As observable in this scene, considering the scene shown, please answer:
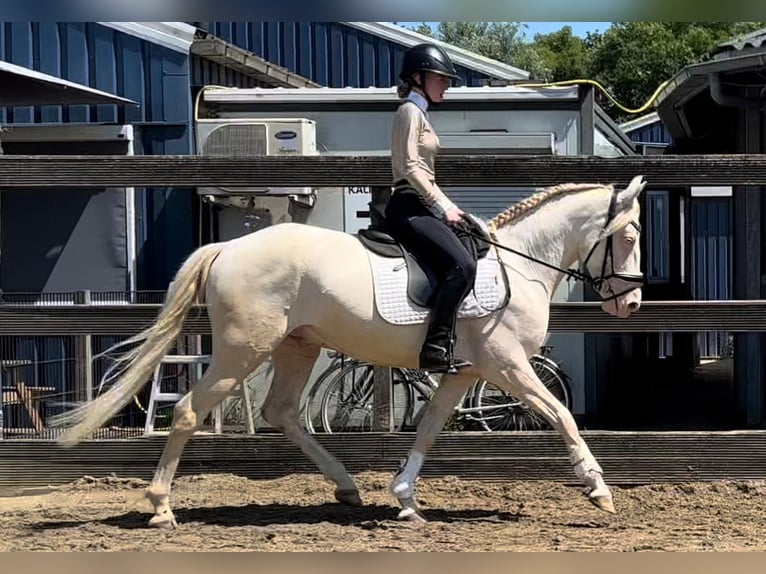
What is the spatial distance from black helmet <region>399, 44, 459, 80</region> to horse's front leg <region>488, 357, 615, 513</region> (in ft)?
5.03

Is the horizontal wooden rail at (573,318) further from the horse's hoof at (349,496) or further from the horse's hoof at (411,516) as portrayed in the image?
the horse's hoof at (411,516)

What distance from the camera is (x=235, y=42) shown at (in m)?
17.4

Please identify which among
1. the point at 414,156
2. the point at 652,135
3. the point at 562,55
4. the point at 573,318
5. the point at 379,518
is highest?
the point at 562,55

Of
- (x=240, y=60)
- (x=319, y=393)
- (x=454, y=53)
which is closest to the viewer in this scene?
(x=319, y=393)

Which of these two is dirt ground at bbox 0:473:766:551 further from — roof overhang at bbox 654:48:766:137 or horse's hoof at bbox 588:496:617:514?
roof overhang at bbox 654:48:766:137

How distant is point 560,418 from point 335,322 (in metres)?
1.25

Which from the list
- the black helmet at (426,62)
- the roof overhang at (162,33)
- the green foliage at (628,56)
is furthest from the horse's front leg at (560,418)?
the green foliage at (628,56)

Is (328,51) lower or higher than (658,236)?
higher

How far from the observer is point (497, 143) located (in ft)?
31.0

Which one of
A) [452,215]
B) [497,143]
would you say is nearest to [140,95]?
[497,143]

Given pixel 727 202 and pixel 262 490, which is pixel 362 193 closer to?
pixel 262 490

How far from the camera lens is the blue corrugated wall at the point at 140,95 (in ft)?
34.4

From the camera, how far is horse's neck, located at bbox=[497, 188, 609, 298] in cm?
583

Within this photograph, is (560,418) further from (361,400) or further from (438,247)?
(361,400)
